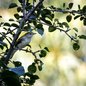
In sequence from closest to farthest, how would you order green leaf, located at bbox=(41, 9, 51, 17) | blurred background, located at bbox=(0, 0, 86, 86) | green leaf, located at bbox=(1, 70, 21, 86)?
green leaf, located at bbox=(1, 70, 21, 86), green leaf, located at bbox=(41, 9, 51, 17), blurred background, located at bbox=(0, 0, 86, 86)

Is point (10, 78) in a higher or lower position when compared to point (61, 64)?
lower

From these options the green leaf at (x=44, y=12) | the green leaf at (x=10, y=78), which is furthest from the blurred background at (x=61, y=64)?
the green leaf at (x=10, y=78)

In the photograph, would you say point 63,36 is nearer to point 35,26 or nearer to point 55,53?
point 55,53

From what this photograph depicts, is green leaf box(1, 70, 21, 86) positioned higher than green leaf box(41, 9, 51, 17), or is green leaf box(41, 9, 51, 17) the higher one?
green leaf box(41, 9, 51, 17)

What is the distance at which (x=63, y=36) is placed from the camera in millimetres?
5504

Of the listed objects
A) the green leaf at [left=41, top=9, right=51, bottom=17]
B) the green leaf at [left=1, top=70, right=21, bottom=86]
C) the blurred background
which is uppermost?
the blurred background

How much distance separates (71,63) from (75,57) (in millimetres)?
149

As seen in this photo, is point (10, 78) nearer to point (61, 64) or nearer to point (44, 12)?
point (44, 12)

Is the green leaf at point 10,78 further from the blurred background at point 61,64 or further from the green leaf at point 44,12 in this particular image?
the blurred background at point 61,64

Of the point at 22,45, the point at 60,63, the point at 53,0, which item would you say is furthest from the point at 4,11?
the point at 22,45

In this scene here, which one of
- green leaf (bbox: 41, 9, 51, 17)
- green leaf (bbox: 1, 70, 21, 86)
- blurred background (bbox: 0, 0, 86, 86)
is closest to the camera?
green leaf (bbox: 1, 70, 21, 86)

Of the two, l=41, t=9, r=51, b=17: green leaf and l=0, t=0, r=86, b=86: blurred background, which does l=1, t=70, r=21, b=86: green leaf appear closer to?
l=41, t=9, r=51, b=17: green leaf

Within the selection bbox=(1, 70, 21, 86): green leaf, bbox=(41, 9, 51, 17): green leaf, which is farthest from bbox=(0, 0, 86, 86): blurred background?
bbox=(1, 70, 21, 86): green leaf

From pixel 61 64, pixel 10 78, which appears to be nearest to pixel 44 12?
pixel 10 78
